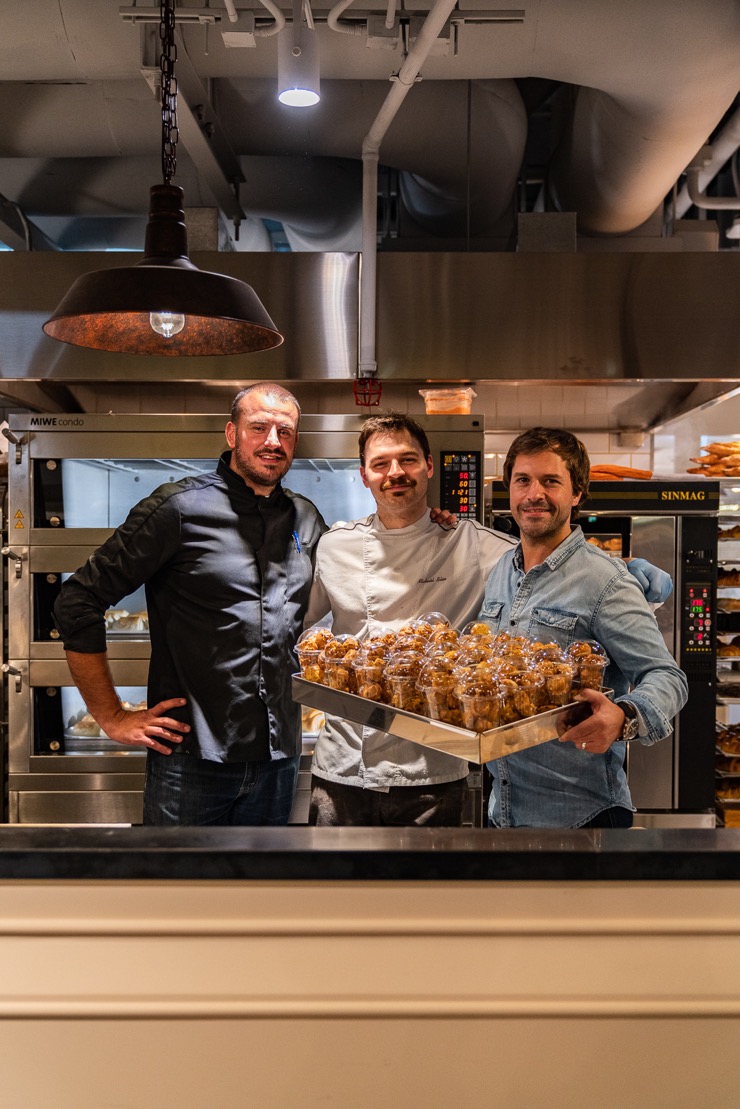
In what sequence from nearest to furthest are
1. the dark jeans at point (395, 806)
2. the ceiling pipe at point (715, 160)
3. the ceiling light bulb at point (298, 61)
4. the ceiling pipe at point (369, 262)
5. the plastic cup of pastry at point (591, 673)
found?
the plastic cup of pastry at point (591, 673)
the dark jeans at point (395, 806)
the ceiling light bulb at point (298, 61)
the ceiling pipe at point (369, 262)
the ceiling pipe at point (715, 160)

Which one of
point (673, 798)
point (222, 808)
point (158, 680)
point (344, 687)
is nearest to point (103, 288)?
point (344, 687)

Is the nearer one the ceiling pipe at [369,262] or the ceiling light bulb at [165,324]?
the ceiling light bulb at [165,324]

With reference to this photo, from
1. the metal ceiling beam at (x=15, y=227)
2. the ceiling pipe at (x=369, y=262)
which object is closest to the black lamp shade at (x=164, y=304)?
the ceiling pipe at (x=369, y=262)

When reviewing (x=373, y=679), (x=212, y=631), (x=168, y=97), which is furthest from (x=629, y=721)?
(x=168, y=97)

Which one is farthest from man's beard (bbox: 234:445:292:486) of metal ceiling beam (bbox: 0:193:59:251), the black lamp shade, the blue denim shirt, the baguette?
metal ceiling beam (bbox: 0:193:59:251)

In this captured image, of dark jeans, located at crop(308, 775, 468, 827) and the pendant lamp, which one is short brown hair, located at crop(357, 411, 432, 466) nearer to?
the pendant lamp

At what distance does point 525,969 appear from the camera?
1.35 m

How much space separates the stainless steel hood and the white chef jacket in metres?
1.55

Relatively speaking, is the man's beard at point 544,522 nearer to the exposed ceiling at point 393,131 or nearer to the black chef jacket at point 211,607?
the black chef jacket at point 211,607

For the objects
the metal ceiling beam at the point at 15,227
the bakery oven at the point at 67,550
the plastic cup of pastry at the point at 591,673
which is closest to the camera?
the plastic cup of pastry at the point at 591,673

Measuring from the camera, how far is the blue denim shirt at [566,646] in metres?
1.74

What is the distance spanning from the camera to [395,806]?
2.00 meters

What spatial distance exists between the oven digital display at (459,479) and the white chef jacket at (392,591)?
1036mm

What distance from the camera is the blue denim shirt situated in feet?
5.72
